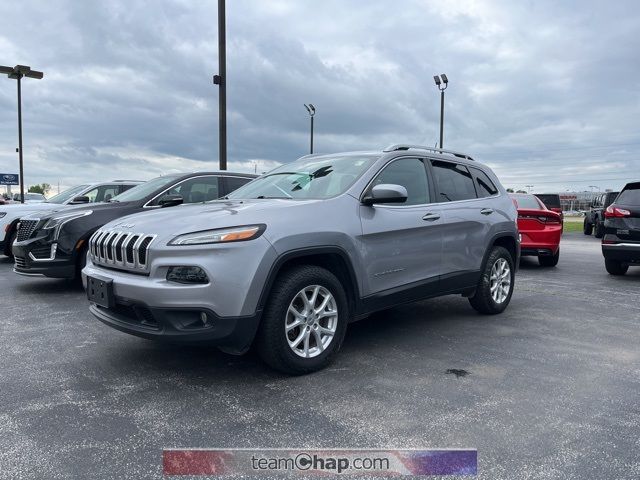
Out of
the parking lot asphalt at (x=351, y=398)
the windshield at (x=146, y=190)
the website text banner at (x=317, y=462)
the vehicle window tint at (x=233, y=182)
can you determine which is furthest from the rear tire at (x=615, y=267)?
the website text banner at (x=317, y=462)

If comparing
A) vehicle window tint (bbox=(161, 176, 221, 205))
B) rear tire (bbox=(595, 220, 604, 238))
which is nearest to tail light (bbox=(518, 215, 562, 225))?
vehicle window tint (bbox=(161, 176, 221, 205))

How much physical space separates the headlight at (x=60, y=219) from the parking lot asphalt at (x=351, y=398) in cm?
174

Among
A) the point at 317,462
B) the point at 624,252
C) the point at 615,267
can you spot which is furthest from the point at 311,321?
the point at 615,267

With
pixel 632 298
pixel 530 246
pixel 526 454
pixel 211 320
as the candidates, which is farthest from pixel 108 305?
pixel 530 246

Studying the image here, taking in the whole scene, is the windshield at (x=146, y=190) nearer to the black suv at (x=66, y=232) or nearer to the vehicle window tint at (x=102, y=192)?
the black suv at (x=66, y=232)

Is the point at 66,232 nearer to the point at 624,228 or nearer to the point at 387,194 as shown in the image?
the point at 387,194

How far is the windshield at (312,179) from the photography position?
14.4 feet

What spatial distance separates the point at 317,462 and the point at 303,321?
1.24m

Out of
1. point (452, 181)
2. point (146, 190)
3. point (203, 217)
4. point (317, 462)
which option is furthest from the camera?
point (146, 190)

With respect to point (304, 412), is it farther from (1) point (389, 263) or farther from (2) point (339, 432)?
(1) point (389, 263)

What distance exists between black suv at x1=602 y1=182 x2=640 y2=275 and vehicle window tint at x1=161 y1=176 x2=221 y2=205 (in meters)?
6.36

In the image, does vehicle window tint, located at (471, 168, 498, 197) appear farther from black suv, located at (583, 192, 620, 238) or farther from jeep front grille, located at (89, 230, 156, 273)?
black suv, located at (583, 192, 620, 238)

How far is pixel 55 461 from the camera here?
2.58 m

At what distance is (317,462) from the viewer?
8.63 ft
